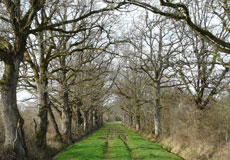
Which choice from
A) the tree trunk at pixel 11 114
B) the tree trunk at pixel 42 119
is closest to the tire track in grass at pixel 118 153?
the tree trunk at pixel 42 119

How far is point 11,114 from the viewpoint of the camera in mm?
10266

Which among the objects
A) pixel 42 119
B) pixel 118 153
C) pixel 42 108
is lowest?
pixel 118 153

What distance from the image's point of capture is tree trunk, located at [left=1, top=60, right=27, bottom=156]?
10094 millimetres

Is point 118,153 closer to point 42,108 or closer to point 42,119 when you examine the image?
point 42,119

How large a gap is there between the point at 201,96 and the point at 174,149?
4.71m

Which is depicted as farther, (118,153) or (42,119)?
(118,153)

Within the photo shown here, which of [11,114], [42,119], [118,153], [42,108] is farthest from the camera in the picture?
[118,153]

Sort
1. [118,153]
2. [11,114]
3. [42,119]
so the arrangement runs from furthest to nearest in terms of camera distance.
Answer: [118,153]
[42,119]
[11,114]

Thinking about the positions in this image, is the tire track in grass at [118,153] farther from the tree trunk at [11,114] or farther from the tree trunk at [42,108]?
the tree trunk at [11,114]

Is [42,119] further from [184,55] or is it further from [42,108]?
[184,55]

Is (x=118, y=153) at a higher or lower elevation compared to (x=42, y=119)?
lower

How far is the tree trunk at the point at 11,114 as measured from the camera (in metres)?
10.1

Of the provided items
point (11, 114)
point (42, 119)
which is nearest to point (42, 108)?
point (42, 119)

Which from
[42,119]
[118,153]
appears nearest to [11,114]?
[42,119]
